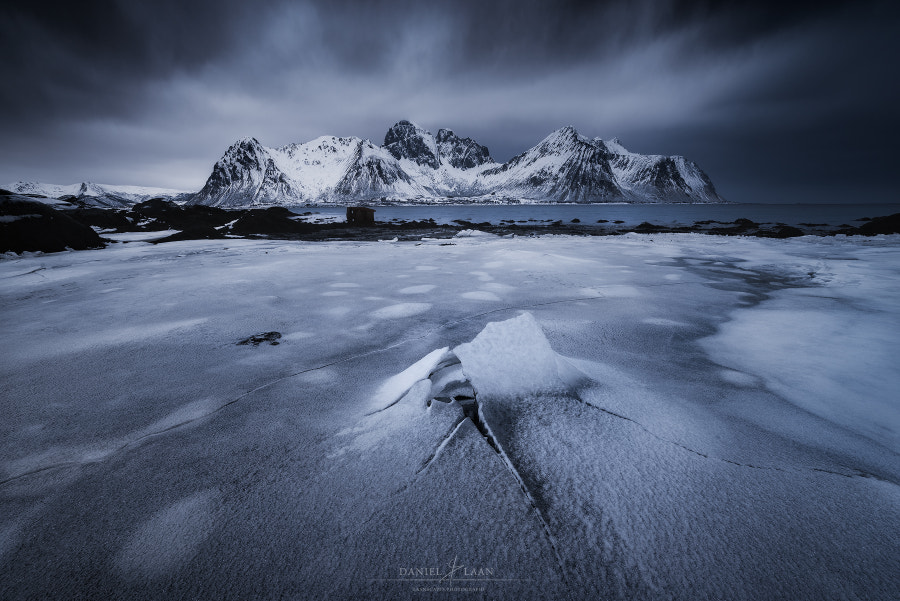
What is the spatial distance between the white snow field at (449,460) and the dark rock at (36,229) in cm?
763

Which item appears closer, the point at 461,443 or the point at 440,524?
the point at 440,524

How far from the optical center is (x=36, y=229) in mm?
8438

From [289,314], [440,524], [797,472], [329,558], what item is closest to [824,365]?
[797,472]

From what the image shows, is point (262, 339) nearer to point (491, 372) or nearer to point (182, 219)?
point (491, 372)

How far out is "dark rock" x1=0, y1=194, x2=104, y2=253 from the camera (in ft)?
26.1

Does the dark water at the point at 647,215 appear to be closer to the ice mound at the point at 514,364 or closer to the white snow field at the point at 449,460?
the white snow field at the point at 449,460

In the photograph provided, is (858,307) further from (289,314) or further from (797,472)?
(289,314)

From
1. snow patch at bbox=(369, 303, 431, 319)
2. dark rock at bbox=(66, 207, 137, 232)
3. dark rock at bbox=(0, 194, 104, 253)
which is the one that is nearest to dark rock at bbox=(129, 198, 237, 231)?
dark rock at bbox=(66, 207, 137, 232)

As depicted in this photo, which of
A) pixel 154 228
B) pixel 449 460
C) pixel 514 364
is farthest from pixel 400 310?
pixel 154 228

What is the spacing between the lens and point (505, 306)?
387 cm

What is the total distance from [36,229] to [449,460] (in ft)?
40.5

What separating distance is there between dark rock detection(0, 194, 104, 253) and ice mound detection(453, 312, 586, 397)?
11532 millimetres

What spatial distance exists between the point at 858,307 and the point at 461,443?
496cm

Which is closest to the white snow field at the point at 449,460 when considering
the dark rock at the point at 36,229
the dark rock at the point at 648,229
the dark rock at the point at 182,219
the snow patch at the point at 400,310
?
the snow patch at the point at 400,310
